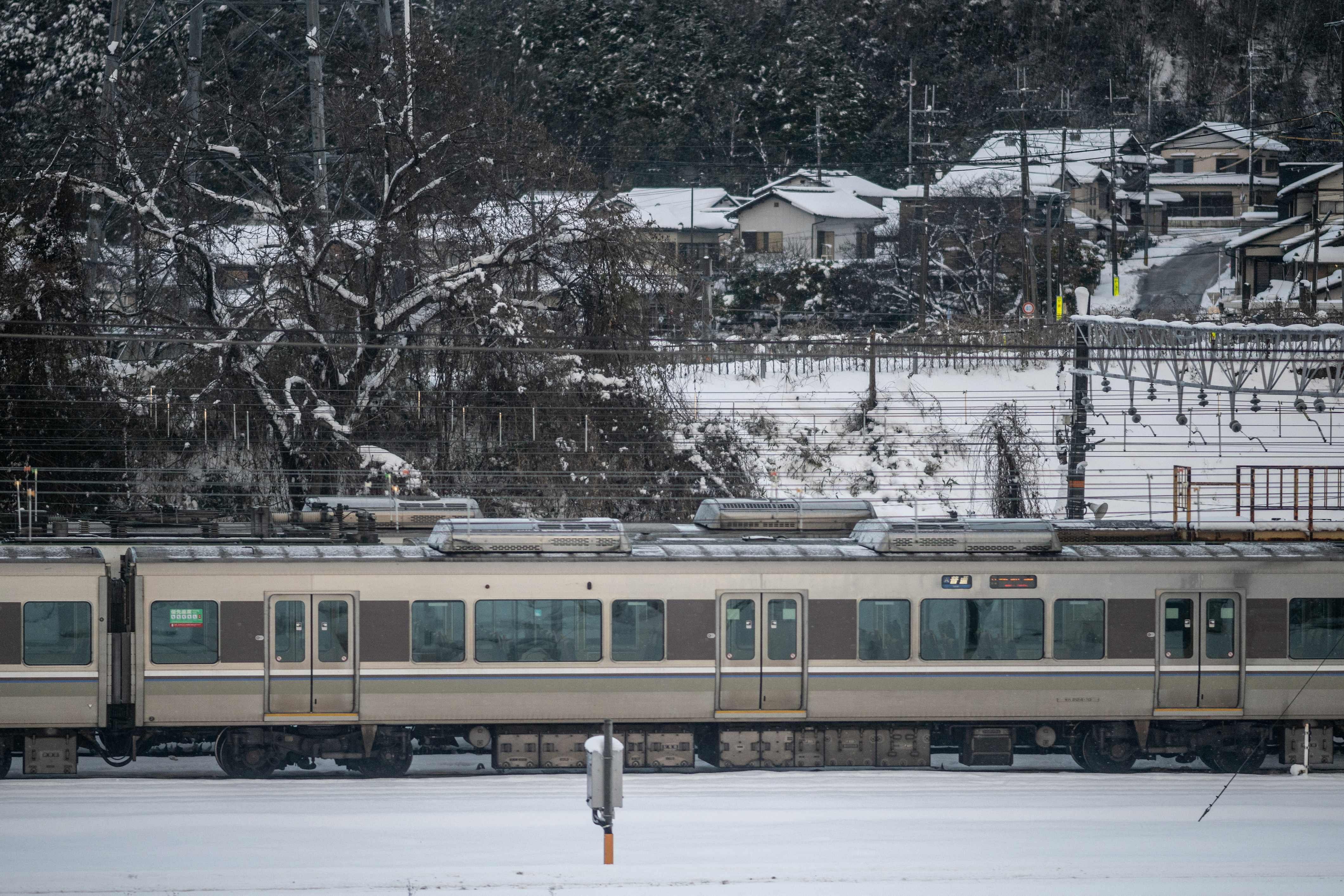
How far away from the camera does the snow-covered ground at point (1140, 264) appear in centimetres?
5822

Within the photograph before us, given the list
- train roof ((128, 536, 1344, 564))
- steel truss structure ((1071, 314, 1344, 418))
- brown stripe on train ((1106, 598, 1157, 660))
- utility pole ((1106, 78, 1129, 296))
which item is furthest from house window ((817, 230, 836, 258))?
brown stripe on train ((1106, 598, 1157, 660))

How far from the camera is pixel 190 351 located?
90.1ft

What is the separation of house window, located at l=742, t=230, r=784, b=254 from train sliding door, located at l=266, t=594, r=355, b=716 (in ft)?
152

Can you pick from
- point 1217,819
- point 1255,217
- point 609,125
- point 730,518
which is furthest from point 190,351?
point 1255,217

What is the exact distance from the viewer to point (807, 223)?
60.7 m

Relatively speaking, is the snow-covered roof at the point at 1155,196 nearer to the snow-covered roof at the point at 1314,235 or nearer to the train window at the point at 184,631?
the snow-covered roof at the point at 1314,235

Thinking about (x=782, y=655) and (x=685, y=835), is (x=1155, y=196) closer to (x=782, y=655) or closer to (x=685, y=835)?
(x=782, y=655)

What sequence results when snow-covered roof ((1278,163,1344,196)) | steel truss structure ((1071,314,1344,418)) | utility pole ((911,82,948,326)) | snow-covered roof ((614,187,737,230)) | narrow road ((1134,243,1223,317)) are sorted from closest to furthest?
1. steel truss structure ((1071,314,1344,418))
2. utility pole ((911,82,948,326))
3. snow-covered roof ((1278,163,1344,196))
4. narrow road ((1134,243,1223,317))
5. snow-covered roof ((614,187,737,230))

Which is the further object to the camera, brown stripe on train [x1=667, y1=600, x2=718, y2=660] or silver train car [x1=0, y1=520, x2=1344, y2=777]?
brown stripe on train [x1=667, y1=600, x2=718, y2=660]

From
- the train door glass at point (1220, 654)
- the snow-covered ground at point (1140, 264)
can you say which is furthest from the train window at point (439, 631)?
the snow-covered ground at point (1140, 264)

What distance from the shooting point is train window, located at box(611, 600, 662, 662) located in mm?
16328

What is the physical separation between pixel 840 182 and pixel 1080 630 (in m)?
50.3

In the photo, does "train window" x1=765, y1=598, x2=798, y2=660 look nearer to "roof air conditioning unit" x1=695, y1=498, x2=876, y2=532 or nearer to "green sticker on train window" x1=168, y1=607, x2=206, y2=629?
"roof air conditioning unit" x1=695, y1=498, x2=876, y2=532

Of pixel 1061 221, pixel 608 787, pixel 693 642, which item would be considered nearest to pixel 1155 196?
pixel 1061 221
